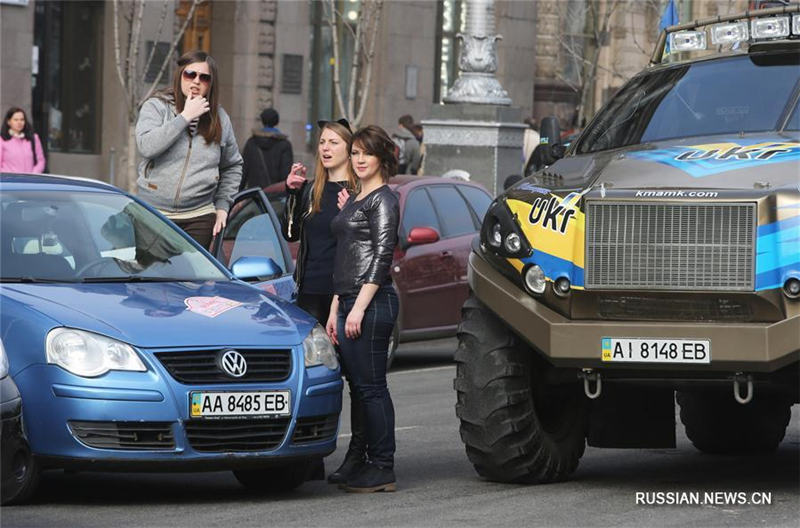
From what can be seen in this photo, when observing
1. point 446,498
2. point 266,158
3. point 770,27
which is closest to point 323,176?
point 446,498

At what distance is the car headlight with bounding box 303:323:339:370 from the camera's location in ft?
30.0

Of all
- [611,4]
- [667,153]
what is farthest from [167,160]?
[611,4]

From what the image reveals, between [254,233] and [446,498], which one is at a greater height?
[254,233]

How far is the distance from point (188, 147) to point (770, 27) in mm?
3319

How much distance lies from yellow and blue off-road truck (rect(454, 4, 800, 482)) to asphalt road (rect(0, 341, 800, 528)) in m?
0.33

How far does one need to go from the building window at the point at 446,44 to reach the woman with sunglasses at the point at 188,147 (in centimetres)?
2519

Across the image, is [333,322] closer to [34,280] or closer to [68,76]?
[34,280]

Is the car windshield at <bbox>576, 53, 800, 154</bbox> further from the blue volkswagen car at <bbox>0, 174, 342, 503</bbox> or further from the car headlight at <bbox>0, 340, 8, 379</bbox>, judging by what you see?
the car headlight at <bbox>0, 340, 8, 379</bbox>

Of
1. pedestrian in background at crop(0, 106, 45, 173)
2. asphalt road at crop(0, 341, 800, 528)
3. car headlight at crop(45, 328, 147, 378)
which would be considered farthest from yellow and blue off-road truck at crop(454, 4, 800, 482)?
pedestrian in background at crop(0, 106, 45, 173)

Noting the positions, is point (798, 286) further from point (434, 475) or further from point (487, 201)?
point (487, 201)

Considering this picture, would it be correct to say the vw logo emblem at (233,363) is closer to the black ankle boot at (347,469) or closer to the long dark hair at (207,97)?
the black ankle boot at (347,469)

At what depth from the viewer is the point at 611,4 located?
132 feet

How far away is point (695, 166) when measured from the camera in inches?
362

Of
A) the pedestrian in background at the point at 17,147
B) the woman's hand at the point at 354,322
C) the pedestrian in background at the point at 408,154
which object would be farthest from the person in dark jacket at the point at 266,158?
the woman's hand at the point at 354,322
